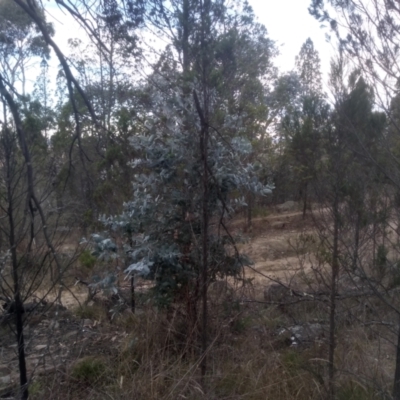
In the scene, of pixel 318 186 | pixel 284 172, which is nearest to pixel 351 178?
pixel 318 186

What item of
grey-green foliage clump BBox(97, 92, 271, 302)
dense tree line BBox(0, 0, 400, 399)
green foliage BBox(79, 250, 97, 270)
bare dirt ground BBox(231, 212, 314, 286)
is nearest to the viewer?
dense tree line BBox(0, 0, 400, 399)

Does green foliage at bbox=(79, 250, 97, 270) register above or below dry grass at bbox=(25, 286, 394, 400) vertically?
above

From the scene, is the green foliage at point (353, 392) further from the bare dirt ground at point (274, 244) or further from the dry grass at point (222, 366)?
the bare dirt ground at point (274, 244)

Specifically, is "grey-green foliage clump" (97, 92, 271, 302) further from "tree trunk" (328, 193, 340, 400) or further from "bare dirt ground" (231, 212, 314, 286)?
"bare dirt ground" (231, 212, 314, 286)

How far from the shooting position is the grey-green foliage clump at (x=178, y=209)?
21.9 feet

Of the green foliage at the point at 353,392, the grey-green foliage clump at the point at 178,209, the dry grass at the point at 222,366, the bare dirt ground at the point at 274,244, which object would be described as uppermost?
the grey-green foliage clump at the point at 178,209

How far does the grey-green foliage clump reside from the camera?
263 inches

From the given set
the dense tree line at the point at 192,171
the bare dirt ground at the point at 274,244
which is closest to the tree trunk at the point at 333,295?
the dense tree line at the point at 192,171

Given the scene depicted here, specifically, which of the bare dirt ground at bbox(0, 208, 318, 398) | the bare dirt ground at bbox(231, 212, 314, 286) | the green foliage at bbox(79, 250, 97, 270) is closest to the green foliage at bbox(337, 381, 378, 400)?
the bare dirt ground at bbox(0, 208, 318, 398)

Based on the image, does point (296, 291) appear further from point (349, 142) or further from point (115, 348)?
point (349, 142)

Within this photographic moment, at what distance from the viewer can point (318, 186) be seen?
18.9ft

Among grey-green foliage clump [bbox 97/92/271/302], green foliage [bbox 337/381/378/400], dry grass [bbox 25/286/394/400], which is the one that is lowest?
green foliage [bbox 337/381/378/400]

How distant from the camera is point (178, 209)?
7.14 meters

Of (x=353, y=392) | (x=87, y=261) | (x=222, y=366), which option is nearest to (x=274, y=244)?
(x=87, y=261)
